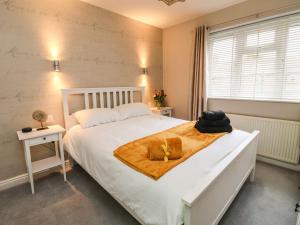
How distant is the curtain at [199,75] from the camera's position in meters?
3.11

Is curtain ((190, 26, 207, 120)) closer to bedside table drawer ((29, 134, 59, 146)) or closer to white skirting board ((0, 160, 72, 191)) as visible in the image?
bedside table drawer ((29, 134, 59, 146))

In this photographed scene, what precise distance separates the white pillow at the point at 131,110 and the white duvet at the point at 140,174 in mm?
567

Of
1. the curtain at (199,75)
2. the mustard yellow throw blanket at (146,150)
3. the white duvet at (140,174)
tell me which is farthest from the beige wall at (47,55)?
the mustard yellow throw blanket at (146,150)

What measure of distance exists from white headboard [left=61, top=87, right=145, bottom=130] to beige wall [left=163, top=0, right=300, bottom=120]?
843 mm

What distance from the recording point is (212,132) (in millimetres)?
2084

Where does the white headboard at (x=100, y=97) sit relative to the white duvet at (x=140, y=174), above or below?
above

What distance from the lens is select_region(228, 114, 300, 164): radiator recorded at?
2.38 metres

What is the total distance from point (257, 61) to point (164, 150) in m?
2.34

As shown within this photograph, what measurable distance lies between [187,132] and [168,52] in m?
2.41

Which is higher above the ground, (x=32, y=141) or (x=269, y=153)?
(x=32, y=141)

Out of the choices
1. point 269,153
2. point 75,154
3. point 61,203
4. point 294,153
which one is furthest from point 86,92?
point 294,153

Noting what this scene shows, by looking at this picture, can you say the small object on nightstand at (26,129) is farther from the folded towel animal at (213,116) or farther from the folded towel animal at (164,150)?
the folded towel animal at (213,116)

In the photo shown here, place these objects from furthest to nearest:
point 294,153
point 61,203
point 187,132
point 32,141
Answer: point 294,153 → point 187,132 → point 32,141 → point 61,203

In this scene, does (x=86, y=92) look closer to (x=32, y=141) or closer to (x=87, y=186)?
(x=32, y=141)
